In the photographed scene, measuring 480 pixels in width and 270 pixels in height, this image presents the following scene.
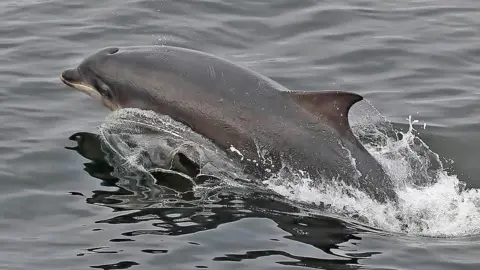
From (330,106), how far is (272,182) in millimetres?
1137


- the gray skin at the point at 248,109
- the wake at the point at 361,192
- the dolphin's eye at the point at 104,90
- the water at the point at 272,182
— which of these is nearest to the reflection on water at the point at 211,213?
the water at the point at 272,182

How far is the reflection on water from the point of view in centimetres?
1026

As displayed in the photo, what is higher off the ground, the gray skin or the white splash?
the gray skin

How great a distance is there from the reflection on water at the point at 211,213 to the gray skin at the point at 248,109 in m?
0.52

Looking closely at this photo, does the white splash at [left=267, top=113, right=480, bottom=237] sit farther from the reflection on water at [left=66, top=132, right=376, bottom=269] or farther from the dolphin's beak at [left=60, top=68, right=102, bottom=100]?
the dolphin's beak at [left=60, top=68, right=102, bottom=100]

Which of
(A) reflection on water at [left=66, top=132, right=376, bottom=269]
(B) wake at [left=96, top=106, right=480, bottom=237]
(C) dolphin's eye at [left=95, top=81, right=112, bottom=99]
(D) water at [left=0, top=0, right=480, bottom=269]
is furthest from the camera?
(C) dolphin's eye at [left=95, top=81, right=112, bottom=99]

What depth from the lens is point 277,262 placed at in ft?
33.0

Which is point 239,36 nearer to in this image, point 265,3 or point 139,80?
point 265,3

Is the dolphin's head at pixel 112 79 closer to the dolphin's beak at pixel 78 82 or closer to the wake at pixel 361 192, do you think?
the dolphin's beak at pixel 78 82

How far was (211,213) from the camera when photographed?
1127 cm

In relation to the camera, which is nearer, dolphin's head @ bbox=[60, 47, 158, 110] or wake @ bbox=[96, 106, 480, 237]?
wake @ bbox=[96, 106, 480, 237]

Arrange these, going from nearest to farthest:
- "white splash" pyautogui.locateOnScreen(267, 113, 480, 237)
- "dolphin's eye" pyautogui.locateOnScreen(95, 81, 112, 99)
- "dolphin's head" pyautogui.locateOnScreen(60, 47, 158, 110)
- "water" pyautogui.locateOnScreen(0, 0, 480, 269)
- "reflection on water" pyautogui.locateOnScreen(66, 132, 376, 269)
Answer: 1. "reflection on water" pyautogui.locateOnScreen(66, 132, 376, 269)
2. "water" pyautogui.locateOnScreen(0, 0, 480, 269)
3. "white splash" pyautogui.locateOnScreen(267, 113, 480, 237)
4. "dolphin's head" pyautogui.locateOnScreen(60, 47, 158, 110)
5. "dolphin's eye" pyautogui.locateOnScreen(95, 81, 112, 99)

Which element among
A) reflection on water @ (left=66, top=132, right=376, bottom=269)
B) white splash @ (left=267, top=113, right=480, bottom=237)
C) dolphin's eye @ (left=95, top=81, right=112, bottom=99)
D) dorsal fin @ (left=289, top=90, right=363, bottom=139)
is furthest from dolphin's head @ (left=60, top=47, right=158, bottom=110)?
white splash @ (left=267, top=113, right=480, bottom=237)

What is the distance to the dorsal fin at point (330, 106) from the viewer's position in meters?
11.3
